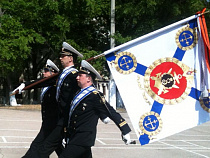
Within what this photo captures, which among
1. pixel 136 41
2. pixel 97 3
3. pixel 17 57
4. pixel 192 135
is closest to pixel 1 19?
pixel 17 57

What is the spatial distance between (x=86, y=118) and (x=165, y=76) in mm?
1476

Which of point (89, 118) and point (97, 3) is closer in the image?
point (89, 118)

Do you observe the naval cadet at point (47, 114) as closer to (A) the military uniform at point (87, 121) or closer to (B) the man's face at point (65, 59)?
(B) the man's face at point (65, 59)

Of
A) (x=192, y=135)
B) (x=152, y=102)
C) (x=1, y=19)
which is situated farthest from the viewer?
(x=1, y=19)

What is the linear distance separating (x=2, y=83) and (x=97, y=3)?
18685 mm

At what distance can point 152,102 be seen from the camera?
605cm

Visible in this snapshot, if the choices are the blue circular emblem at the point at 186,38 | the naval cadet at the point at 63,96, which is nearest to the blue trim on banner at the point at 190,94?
the blue circular emblem at the point at 186,38

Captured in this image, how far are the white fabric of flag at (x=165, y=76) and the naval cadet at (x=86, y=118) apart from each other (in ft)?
1.91

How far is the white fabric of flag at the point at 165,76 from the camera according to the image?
19.7ft

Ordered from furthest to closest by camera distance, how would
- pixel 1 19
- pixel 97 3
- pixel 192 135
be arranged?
pixel 97 3 → pixel 1 19 → pixel 192 135

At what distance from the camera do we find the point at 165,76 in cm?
612

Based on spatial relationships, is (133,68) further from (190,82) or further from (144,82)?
(190,82)

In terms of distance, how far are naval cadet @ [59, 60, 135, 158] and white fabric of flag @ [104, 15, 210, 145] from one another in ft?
1.91

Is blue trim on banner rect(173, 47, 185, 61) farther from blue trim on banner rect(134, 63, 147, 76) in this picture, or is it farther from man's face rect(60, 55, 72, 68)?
man's face rect(60, 55, 72, 68)
